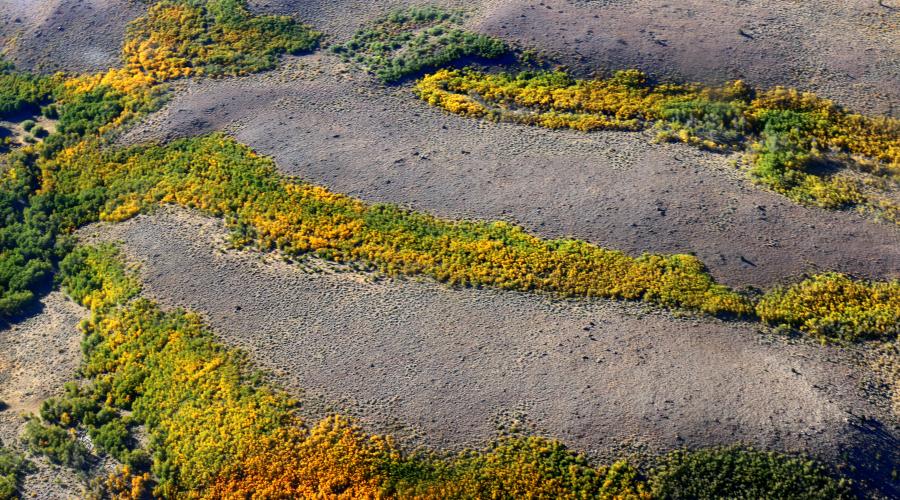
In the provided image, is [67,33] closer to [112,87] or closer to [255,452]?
[112,87]

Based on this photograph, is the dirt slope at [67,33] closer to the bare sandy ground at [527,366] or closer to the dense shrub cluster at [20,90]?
the dense shrub cluster at [20,90]

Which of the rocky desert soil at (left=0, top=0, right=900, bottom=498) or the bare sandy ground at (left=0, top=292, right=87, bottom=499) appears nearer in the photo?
the rocky desert soil at (left=0, top=0, right=900, bottom=498)

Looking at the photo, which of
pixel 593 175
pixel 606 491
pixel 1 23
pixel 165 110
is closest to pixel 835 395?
pixel 606 491

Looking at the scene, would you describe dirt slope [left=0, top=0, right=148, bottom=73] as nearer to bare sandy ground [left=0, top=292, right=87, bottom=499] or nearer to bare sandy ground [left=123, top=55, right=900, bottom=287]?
bare sandy ground [left=123, top=55, right=900, bottom=287]

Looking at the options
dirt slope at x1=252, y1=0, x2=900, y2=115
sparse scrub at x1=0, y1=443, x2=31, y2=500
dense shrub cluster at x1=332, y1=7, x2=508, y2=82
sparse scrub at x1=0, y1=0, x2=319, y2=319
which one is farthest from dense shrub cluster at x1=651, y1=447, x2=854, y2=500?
sparse scrub at x1=0, y1=0, x2=319, y2=319

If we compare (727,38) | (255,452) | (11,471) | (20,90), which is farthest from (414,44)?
(11,471)

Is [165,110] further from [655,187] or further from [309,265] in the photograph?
[655,187]
